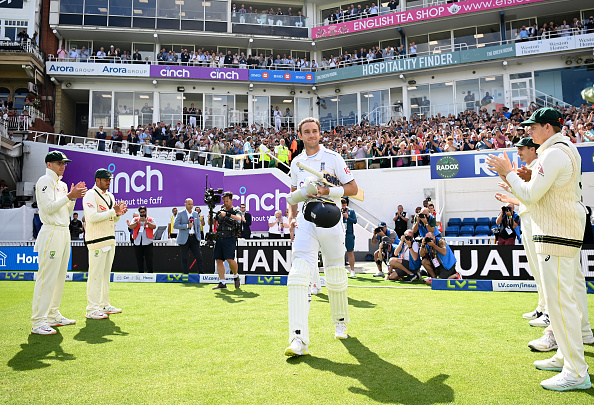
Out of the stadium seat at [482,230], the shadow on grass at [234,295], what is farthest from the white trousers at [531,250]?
the stadium seat at [482,230]

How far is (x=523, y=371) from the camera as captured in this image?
389 cm

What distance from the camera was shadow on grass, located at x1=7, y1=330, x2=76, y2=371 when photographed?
4.38 m

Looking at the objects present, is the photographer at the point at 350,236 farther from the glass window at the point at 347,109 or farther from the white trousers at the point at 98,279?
the glass window at the point at 347,109

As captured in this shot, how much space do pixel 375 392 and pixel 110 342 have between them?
10.9ft

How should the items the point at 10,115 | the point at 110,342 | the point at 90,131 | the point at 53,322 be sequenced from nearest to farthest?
the point at 110,342
the point at 53,322
the point at 10,115
the point at 90,131

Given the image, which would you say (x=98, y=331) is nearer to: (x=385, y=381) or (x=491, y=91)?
(x=385, y=381)

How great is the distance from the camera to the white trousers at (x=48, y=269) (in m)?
5.91

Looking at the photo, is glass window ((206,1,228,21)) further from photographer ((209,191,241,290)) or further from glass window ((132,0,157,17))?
photographer ((209,191,241,290))

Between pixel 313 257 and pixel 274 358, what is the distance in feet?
3.58

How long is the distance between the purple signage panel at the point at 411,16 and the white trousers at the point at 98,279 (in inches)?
1211

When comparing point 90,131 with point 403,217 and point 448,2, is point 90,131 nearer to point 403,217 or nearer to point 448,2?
point 403,217

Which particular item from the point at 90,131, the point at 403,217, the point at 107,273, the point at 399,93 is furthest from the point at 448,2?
the point at 107,273

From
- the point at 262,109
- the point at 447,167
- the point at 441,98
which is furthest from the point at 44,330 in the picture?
the point at 441,98

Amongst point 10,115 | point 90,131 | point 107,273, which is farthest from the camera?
point 90,131
